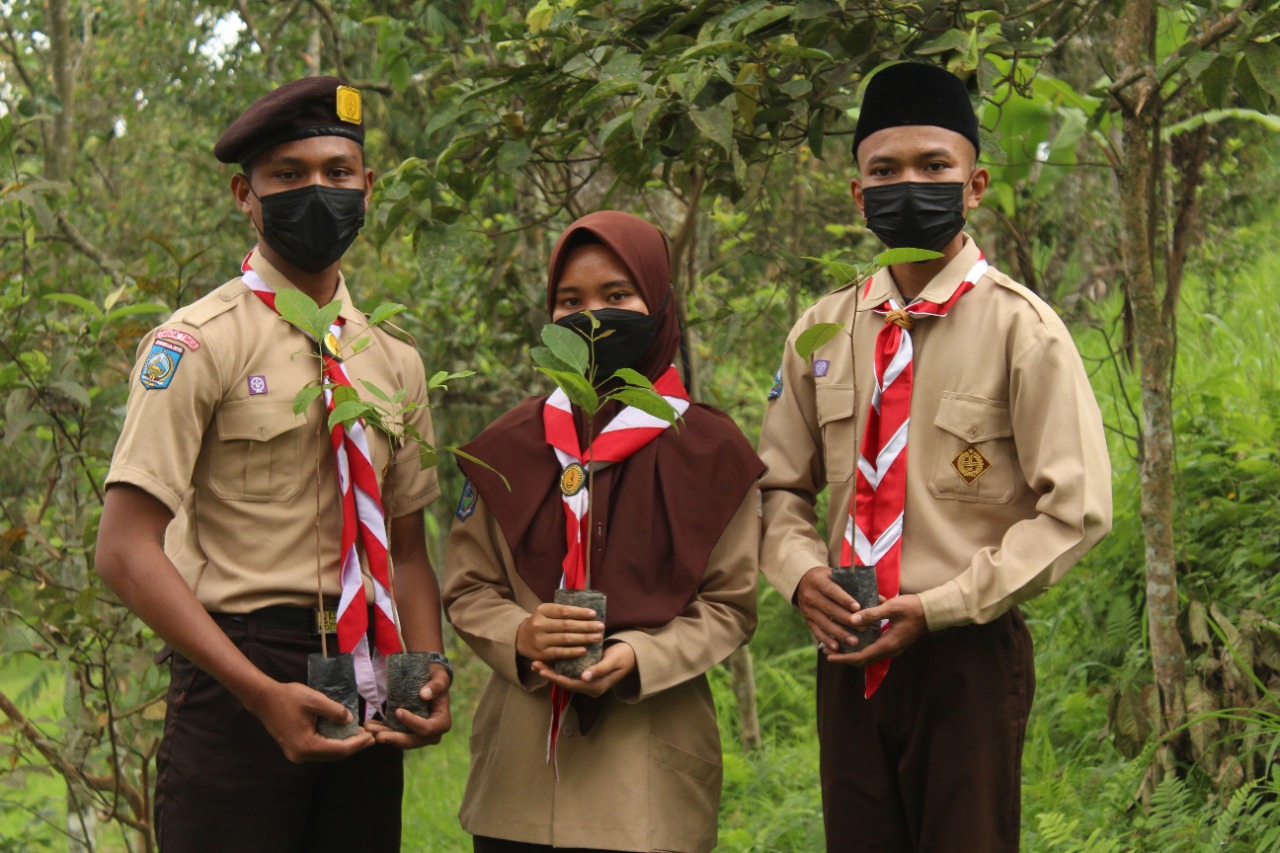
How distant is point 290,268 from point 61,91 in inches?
139

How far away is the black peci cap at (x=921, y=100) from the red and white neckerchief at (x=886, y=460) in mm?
335

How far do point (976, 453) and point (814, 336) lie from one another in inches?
18.0

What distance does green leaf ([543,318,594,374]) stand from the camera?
2662 mm

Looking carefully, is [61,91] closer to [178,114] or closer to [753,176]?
[753,176]

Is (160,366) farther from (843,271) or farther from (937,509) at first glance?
(937,509)

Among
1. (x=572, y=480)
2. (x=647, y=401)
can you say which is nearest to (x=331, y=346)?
(x=572, y=480)

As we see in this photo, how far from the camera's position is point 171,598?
8.46 ft

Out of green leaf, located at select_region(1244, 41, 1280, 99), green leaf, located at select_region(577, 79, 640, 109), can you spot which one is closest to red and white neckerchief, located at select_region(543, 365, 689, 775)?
green leaf, located at select_region(577, 79, 640, 109)

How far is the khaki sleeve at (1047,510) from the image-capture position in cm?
267

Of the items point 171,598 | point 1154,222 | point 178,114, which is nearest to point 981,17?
point 1154,222

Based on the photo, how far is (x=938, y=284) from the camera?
9.75ft

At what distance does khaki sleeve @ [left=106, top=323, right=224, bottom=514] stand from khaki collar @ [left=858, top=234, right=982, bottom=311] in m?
1.50

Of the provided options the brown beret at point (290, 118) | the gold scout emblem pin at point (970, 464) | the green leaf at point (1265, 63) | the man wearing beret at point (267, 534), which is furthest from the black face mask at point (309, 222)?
the green leaf at point (1265, 63)

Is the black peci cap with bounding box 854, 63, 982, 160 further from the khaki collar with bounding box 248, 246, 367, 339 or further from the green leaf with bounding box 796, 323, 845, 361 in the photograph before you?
the khaki collar with bounding box 248, 246, 367, 339
